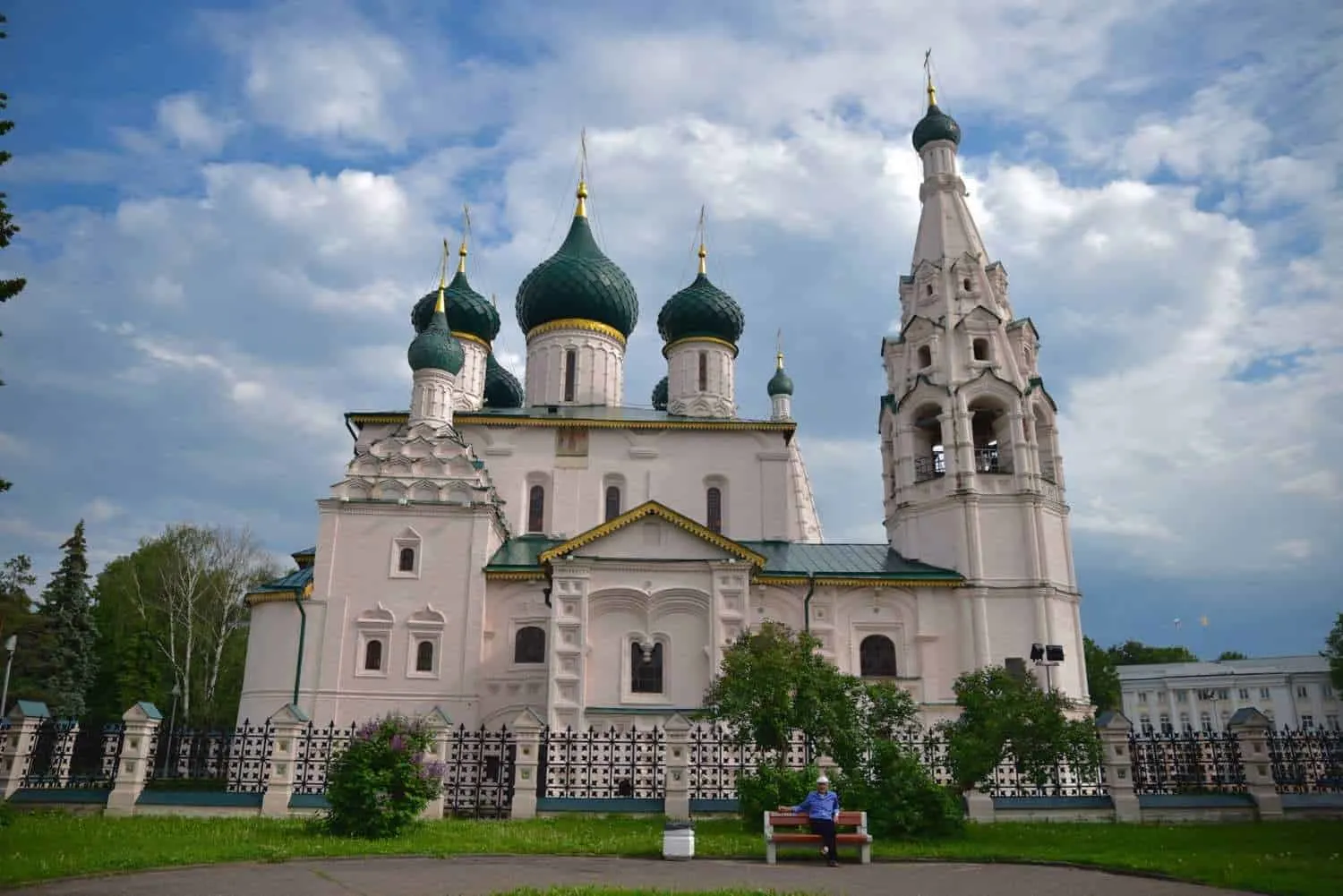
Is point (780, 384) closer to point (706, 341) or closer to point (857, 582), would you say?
point (706, 341)

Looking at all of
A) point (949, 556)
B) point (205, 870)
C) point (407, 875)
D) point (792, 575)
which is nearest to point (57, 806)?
point (205, 870)

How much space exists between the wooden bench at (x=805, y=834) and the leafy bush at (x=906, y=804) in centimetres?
147

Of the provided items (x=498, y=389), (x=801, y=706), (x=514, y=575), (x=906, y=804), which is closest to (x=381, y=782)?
(x=906, y=804)

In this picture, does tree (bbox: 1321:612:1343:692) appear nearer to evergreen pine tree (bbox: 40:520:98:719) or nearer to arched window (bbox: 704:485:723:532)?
arched window (bbox: 704:485:723:532)

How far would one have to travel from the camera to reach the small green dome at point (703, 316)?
3209cm

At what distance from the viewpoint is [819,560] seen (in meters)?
26.0

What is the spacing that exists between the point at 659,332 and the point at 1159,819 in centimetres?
2232

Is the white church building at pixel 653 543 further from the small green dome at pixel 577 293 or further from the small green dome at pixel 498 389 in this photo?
the small green dome at pixel 498 389

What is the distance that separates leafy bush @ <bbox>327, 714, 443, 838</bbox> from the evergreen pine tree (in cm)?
2415

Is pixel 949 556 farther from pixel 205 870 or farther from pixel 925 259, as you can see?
pixel 205 870

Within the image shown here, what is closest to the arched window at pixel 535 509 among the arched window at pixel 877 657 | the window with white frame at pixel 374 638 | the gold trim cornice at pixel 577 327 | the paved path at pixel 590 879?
the window with white frame at pixel 374 638

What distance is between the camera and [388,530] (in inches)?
941

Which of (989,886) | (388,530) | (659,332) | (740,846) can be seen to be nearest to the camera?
(989,886)

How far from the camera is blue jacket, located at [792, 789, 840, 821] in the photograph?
34.5ft
